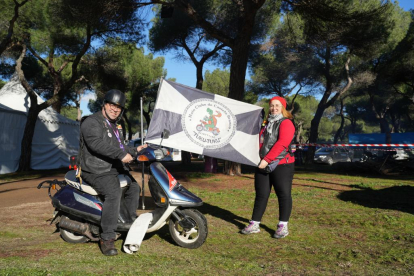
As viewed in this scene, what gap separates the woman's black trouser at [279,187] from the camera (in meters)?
4.29

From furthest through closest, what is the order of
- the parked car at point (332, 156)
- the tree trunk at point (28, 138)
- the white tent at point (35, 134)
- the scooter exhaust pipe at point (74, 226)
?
the parked car at point (332, 156), the tree trunk at point (28, 138), the white tent at point (35, 134), the scooter exhaust pipe at point (74, 226)

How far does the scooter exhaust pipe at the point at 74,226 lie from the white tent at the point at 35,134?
39.5 ft

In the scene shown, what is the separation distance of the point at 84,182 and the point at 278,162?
2125 mm

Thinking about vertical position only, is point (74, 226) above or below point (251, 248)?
above

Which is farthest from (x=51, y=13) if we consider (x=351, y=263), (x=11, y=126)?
(x=351, y=263)

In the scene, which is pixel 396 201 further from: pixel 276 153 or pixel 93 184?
pixel 93 184

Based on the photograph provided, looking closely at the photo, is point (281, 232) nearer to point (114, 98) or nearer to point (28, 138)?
point (114, 98)

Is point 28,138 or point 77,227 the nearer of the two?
point 77,227

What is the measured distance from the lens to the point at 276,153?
413 centimetres

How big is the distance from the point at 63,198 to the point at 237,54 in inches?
336

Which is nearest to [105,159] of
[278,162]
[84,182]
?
[84,182]

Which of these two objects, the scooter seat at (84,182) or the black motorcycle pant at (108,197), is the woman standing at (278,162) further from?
the black motorcycle pant at (108,197)

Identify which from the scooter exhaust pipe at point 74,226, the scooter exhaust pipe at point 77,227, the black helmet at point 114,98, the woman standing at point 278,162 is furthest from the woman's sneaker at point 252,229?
the black helmet at point 114,98

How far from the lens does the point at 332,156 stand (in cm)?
2498
